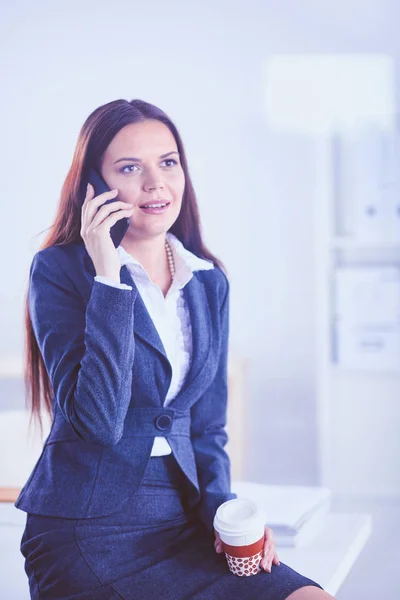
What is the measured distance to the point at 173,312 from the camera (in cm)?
144

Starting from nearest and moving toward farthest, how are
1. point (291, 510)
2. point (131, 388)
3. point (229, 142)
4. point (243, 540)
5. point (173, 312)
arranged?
1. point (243, 540)
2. point (131, 388)
3. point (173, 312)
4. point (291, 510)
5. point (229, 142)

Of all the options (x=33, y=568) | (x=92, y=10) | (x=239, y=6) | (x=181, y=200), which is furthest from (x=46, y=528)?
(x=239, y=6)

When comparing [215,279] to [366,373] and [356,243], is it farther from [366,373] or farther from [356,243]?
[366,373]

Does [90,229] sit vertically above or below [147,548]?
above

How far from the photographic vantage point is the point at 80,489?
129cm

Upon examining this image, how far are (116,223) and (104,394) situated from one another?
31 cm

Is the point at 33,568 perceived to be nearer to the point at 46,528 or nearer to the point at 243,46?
the point at 46,528

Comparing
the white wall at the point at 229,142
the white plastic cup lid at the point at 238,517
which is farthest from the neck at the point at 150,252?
the white wall at the point at 229,142

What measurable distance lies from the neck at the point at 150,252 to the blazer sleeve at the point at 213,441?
5.8 inches

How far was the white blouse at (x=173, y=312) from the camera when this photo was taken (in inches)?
54.9

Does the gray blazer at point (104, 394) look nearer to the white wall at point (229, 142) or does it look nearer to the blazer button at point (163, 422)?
the blazer button at point (163, 422)

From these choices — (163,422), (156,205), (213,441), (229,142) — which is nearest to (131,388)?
(163,422)

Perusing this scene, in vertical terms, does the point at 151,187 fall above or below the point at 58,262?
above

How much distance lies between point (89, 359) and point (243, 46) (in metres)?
2.27
